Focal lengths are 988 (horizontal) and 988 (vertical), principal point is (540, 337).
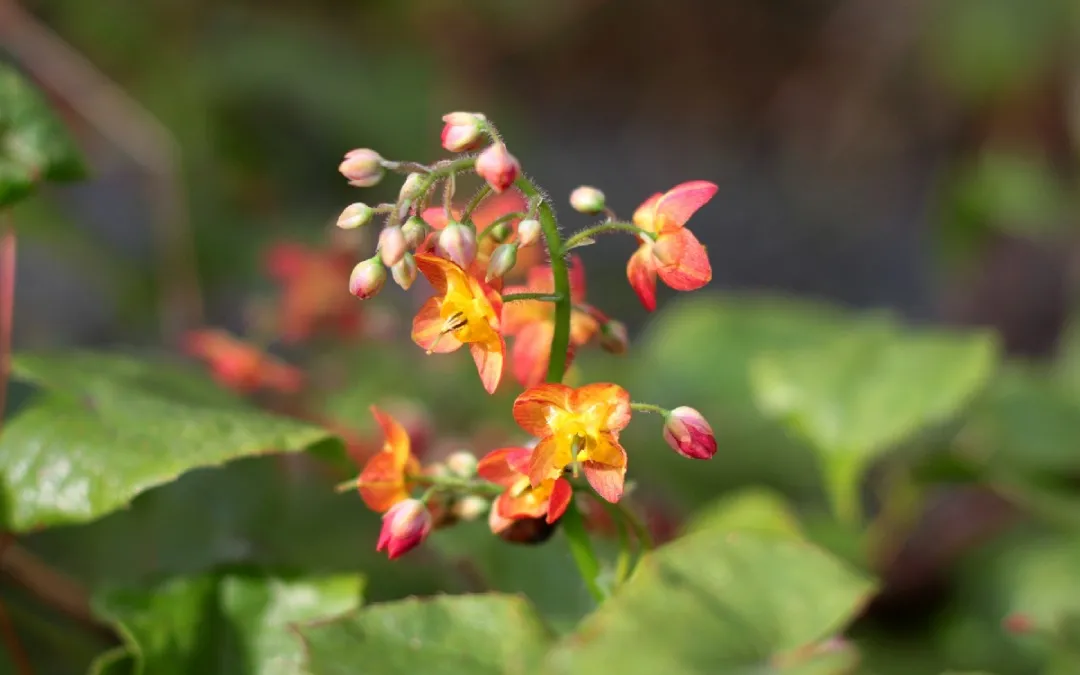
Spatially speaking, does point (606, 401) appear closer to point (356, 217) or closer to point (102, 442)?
point (356, 217)

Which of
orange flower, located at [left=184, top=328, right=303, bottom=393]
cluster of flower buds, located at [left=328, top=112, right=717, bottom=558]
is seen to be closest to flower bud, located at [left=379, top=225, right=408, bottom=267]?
cluster of flower buds, located at [left=328, top=112, right=717, bottom=558]

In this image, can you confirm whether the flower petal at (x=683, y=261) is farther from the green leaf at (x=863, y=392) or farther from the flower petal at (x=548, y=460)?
the green leaf at (x=863, y=392)

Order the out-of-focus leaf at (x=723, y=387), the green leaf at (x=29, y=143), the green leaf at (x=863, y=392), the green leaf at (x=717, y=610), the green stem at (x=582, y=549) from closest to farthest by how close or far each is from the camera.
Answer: the green leaf at (x=717, y=610), the green stem at (x=582, y=549), the green leaf at (x=29, y=143), the green leaf at (x=863, y=392), the out-of-focus leaf at (x=723, y=387)

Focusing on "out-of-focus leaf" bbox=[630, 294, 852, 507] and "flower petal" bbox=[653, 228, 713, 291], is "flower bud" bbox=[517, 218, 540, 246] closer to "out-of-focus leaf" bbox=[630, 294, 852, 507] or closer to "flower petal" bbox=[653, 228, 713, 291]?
"flower petal" bbox=[653, 228, 713, 291]

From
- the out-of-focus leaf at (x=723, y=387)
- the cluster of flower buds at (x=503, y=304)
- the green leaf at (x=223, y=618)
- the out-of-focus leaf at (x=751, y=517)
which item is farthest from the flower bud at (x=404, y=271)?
A: the out-of-focus leaf at (x=723, y=387)

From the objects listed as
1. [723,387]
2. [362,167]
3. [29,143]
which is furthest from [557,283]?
[723,387]

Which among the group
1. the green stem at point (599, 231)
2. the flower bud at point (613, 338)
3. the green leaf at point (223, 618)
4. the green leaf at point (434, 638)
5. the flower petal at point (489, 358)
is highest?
the green stem at point (599, 231)
